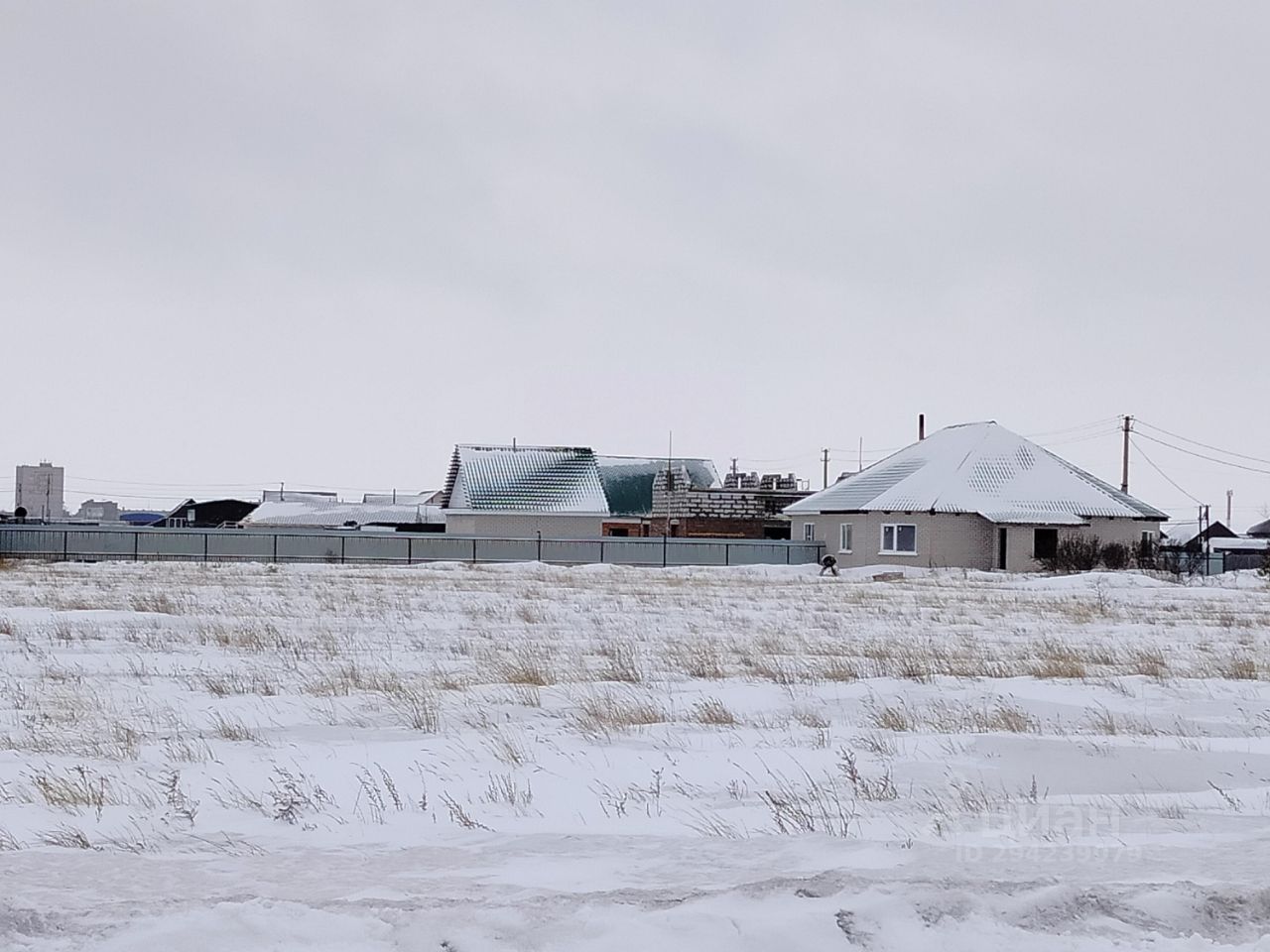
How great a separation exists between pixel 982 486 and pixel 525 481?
Result: 22.0 metres

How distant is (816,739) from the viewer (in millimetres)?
8656

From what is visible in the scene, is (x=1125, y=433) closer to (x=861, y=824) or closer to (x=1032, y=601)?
(x=1032, y=601)

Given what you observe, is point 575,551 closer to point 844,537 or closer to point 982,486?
point 844,537

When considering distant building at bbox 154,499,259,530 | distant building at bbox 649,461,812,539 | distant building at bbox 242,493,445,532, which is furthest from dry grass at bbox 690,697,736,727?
distant building at bbox 154,499,259,530

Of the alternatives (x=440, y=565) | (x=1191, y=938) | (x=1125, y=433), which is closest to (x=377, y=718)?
(x=1191, y=938)

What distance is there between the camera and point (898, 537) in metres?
44.8

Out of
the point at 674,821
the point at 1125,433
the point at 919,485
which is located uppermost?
the point at 1125,433

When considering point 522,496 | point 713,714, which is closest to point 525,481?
point 522,496

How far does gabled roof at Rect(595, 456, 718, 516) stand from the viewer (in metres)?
63.5

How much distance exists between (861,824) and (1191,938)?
→ 2102 mm

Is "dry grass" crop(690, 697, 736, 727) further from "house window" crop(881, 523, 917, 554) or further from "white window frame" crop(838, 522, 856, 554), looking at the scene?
"white window frame" crop(838, 522, 856, 554)

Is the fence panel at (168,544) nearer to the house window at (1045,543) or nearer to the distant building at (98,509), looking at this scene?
the house window at (1045,543)

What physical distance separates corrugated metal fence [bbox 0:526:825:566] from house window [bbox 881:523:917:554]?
3803mm

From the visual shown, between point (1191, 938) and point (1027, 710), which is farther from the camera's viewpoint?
point (1027, 710)
